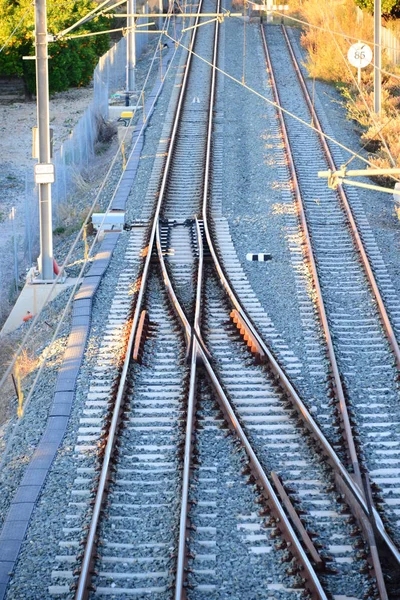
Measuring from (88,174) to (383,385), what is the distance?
50.4ft

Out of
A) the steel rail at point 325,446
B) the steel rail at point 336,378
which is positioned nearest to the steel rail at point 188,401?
the steel rail at point 325,446

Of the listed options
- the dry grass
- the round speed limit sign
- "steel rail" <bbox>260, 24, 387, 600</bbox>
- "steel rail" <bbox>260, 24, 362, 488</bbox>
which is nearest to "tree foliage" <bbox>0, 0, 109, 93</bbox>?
the dry grass

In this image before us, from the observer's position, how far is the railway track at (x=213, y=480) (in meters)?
9.37

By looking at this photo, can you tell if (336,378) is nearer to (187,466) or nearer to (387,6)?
(187,466)

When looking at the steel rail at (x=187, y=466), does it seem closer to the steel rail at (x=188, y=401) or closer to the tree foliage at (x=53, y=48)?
the steel rail at (x=188, y=401)

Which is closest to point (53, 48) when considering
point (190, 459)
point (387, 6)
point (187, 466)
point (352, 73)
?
point (387, 6)

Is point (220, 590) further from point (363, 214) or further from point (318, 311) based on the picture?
point (363, 214)

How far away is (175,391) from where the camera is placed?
1341cm

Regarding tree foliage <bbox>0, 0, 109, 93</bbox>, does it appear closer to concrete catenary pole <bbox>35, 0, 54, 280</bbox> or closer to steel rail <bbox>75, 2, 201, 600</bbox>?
concrete catenary pole <bbox>35, 0, 54, 280</bbox>

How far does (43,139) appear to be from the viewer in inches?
705

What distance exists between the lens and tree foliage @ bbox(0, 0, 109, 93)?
4162cm

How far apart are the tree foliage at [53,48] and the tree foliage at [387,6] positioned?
1127 cm

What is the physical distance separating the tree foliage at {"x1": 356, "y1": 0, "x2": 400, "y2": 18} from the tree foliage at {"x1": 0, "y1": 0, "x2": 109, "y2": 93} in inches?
444

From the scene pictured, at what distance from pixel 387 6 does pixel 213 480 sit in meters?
26.9
